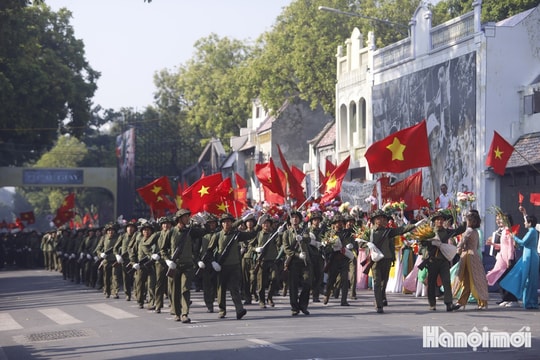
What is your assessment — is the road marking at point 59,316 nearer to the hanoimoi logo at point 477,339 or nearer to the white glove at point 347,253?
the white glove at point 347,253

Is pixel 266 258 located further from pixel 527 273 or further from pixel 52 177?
pixel 52 177

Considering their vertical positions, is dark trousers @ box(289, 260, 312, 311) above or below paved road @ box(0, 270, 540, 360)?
above

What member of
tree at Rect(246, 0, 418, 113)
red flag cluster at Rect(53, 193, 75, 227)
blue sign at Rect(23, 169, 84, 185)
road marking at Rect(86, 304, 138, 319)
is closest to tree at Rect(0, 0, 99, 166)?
red flag cluster at Rect(53, 193, 75, 227)

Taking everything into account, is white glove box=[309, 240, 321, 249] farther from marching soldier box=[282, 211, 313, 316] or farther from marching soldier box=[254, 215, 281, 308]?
marching soldier box=[254, 215, 281, 308]

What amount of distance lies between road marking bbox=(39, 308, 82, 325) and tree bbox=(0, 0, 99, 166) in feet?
46.0

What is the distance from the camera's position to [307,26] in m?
53.4

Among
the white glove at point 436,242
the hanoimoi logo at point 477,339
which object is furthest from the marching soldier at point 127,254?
the hanoimoi logo at point 477,339

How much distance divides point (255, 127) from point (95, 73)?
46.6 ft

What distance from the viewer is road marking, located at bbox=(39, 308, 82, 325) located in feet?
67.1

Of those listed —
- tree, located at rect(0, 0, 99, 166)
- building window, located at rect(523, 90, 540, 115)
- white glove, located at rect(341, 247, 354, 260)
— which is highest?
tree, located at rect(0, 0, 99, 166)

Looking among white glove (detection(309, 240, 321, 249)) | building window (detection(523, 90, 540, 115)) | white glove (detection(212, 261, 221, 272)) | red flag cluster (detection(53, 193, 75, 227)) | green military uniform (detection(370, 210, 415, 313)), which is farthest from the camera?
red flag cluster (detection(53, 193, 75, 227))

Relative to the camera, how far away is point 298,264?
66.8ft

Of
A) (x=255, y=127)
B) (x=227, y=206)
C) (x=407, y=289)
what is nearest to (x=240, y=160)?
(x=255, y=127)

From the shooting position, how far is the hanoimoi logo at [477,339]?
1423 cm
